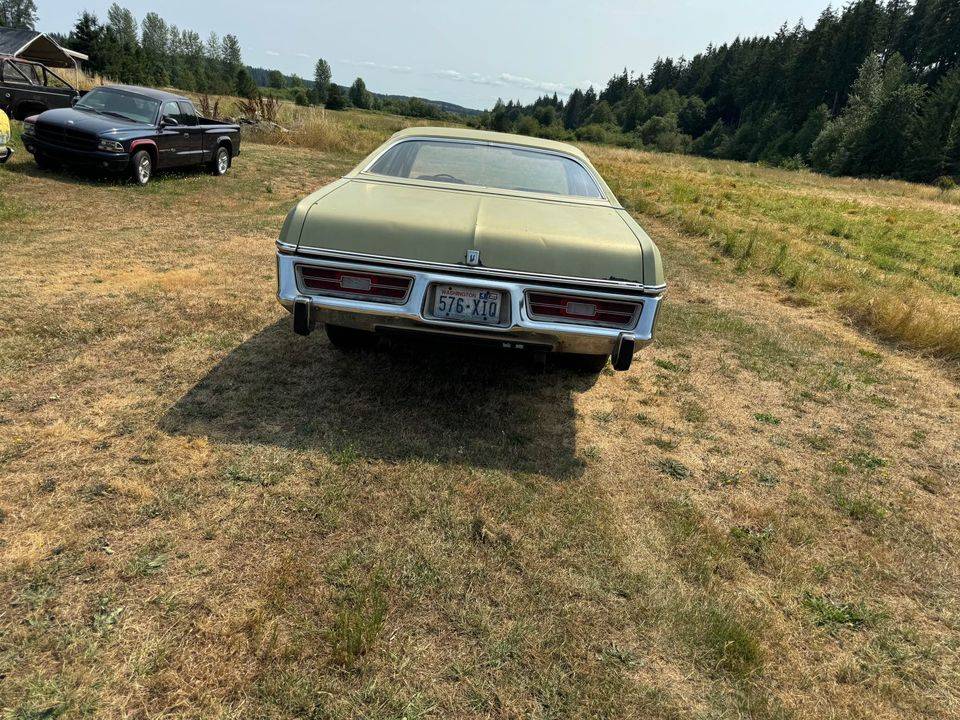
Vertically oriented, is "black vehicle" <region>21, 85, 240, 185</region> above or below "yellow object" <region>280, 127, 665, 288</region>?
below

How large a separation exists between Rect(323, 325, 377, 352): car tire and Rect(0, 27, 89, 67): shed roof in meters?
24.7

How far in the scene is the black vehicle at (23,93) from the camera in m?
12.1

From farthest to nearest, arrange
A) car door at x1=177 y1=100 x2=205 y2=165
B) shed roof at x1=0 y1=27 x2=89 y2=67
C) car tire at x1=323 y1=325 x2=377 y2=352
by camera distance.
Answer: shed roof at x1=0 y1=27 x2=89 y2=67 → car door at x1=177 y1=100 x2=205 y2=165 → car tire at x1=323 y1=325 x2=377 y2=352

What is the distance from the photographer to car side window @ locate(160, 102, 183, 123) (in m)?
9.86

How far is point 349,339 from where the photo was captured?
3773mm

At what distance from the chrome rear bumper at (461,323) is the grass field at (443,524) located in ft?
2.10

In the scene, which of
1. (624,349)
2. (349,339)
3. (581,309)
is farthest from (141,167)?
(624,349)

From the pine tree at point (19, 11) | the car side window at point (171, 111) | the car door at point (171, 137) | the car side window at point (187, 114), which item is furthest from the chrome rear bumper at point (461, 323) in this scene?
the pine tree at point (19, 11)

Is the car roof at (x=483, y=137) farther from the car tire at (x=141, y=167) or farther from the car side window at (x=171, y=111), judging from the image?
the car side window at (x=171, y=111)

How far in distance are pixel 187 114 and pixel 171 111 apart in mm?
569

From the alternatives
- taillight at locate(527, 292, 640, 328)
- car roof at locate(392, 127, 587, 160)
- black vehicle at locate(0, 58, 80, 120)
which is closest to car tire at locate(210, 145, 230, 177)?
black vehicle at locate(0, 58, 80, 120)

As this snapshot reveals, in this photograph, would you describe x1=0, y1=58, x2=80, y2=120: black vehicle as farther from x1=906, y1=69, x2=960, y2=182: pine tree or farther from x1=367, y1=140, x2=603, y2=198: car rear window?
x1=906, y1=69, x2=960, y2=182: pine tree

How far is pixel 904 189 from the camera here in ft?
109

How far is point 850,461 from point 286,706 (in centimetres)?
339
